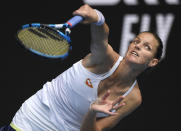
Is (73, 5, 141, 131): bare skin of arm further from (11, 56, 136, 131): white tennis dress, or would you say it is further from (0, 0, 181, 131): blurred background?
(0, 0, 181, 131): blurred background

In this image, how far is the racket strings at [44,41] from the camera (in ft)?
10.5

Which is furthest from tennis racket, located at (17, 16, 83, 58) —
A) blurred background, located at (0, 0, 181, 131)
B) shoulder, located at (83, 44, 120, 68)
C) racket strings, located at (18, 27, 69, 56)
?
blurred background, located at (0, 0, 181, 131)

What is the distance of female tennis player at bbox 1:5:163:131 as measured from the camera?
141 inches

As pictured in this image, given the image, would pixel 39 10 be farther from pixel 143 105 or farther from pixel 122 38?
pixel 143 105

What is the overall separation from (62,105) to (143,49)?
28.8 inches

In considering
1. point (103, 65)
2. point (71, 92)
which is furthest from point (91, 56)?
point (71, 92)

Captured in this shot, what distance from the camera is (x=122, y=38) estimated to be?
4684 mm

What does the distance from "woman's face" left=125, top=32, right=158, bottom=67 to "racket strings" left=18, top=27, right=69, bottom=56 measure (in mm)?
549

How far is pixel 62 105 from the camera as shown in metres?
3.68

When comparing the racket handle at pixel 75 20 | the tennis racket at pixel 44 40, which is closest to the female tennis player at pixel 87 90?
the tennis racket at pixel 44 40

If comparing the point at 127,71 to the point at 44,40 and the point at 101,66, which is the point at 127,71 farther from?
the point at 44,40

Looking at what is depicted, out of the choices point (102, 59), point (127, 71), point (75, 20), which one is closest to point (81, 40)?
point (127, 71)

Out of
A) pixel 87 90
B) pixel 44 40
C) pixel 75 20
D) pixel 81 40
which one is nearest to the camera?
pixel 75 20

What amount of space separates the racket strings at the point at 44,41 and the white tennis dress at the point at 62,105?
28 cm
